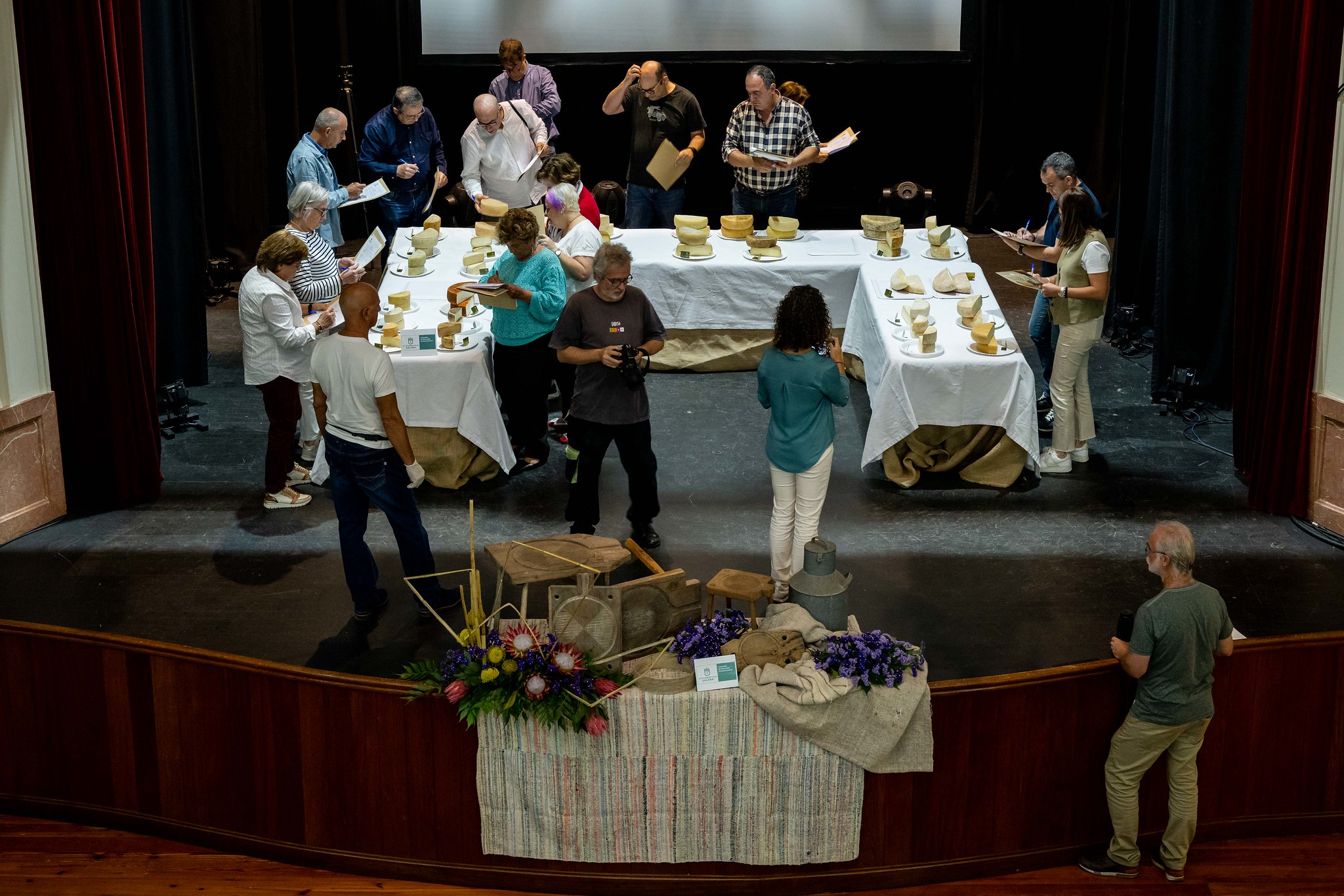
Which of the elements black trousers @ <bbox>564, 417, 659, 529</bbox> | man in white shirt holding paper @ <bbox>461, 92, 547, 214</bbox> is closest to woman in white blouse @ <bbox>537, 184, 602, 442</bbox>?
black trousers @ <bbox>564, 417, 659, 529</bbox>

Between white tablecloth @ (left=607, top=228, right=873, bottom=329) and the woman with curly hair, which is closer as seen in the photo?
the woman with curly hair

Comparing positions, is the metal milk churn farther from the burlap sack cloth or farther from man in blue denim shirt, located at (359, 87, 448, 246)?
man in blue denim shirt, located at (359, 87, 448, 246)

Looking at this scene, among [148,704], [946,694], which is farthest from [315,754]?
[946,694]

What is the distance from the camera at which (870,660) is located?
407 centimetres

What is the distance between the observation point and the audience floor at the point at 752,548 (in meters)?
5.12

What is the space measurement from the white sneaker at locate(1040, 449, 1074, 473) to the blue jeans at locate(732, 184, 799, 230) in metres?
2.56

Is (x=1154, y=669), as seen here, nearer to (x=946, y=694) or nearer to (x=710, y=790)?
(x=946, y=694)

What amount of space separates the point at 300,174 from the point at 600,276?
2.78 meters

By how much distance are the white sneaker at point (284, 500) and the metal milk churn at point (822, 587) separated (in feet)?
8.83

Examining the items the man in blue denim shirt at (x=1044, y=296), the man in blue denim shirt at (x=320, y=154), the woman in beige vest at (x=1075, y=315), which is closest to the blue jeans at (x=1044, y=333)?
the man in blue denim shirt at (x=1044, y=296)

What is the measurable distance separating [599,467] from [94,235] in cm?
242

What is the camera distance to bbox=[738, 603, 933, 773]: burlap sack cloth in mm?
3982

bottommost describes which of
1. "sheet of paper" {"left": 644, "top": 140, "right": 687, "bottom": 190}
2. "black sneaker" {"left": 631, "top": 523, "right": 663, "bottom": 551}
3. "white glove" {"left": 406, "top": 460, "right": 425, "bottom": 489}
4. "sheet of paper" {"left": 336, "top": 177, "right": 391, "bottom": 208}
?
"black sneaker" {"left": 631, "top": 523, "right": 663, "bottom": 551}

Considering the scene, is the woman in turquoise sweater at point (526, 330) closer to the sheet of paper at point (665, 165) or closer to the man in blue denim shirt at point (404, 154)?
the sheet of paper at point (665, 165)
